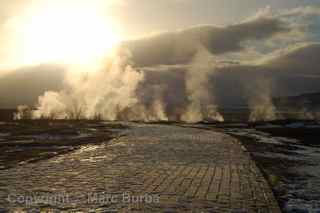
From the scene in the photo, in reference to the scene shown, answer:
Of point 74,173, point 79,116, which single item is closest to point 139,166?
point 74,173

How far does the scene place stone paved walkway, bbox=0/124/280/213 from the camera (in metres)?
9.06

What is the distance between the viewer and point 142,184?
11.7 metres

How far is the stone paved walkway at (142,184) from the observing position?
906cm

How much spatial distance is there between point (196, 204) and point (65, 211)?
9.56ft

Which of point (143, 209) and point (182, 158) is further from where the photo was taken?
point (182, 158)

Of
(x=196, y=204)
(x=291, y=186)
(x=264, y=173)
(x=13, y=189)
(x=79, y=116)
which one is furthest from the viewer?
(x=79, y=116)

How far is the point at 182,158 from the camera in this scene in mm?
18406

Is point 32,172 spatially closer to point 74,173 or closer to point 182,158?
point 74,173

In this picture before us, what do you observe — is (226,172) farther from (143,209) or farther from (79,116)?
(79,116)

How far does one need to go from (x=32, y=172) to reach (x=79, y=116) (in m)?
84.8

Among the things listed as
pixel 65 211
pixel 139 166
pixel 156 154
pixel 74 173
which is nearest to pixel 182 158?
pixel 156 154

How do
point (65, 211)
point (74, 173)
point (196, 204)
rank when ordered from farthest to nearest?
1. point (74, 173)
2. point (196, 204)
3. point (65, 211)

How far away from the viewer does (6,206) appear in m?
8.78

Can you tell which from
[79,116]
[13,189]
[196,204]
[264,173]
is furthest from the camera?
[79,116]
